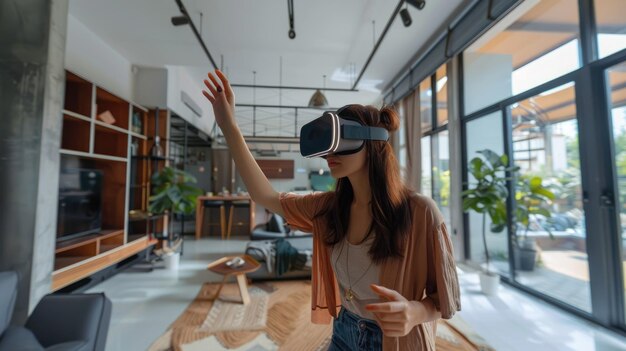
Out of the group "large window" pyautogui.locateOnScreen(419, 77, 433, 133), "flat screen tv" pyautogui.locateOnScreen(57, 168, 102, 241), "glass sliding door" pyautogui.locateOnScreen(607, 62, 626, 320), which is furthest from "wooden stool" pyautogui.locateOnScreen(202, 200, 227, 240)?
"glass sliding door" pyautogui.locateOnScreen(607, 62, 626, 320)

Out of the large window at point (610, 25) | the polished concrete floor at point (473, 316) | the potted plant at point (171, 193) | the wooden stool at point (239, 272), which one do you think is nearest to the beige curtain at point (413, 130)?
the polished concrete floor at point (473, 316)

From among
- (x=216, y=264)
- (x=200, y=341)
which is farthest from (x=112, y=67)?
(x=200, y=341)

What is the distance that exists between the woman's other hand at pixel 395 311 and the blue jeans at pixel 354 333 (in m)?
0.16

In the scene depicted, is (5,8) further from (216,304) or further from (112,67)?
(216,304)

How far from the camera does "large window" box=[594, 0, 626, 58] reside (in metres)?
1.75

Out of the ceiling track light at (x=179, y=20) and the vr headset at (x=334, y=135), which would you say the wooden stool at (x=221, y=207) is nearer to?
the ceiling track light at (x=179, y=20)

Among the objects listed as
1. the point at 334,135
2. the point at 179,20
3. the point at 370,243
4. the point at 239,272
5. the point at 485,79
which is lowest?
the point at 239,272

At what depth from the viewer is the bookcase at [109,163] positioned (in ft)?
8.13

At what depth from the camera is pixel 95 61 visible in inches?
122

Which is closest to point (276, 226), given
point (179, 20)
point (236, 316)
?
point (236, 316)

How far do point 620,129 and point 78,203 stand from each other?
16.7 feet

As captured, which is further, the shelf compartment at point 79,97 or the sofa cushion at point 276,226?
the sofa cushion at point 276,226

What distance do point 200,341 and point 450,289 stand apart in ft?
6.40

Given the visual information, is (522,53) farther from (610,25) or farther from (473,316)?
(473,316)
